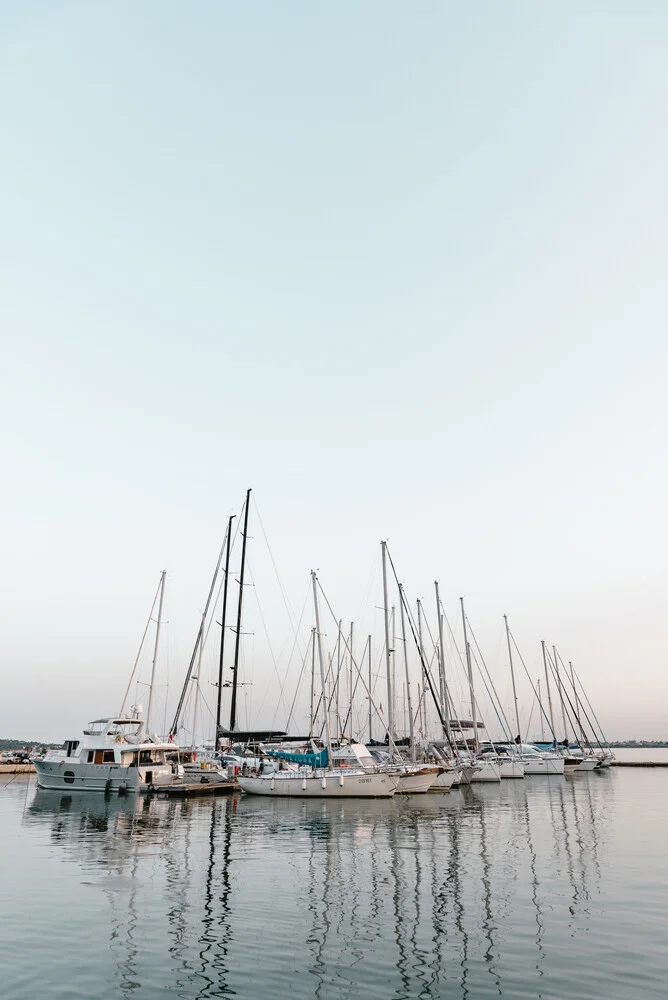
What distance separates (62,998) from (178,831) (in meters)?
22.8

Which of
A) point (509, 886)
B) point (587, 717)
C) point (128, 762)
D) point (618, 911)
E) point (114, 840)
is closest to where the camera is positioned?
point (618, 911)

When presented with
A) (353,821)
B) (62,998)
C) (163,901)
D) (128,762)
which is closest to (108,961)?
(62,998)

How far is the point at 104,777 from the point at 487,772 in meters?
39.8

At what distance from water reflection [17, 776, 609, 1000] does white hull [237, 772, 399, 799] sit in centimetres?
1003

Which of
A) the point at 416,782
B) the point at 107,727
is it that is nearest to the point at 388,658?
the point at 416,782

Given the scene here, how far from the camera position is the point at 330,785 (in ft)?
166

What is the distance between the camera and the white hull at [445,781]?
5924 centimetres

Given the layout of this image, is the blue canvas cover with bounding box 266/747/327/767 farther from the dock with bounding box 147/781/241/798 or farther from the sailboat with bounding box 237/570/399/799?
the dock with bounding box 147/781/241/798

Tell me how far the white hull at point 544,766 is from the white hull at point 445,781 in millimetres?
24882

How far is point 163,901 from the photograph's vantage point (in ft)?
62.7

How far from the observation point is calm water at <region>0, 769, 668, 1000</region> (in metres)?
13.1

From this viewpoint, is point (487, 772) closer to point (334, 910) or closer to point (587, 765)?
point (587, 765)

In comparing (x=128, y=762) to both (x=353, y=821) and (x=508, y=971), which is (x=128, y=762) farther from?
(x=508, y=971)

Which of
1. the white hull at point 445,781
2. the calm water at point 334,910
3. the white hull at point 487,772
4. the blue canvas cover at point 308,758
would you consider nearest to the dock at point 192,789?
the blue canvas cover at point 308,758
